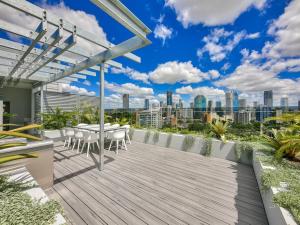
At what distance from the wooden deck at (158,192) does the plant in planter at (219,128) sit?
0.89 m

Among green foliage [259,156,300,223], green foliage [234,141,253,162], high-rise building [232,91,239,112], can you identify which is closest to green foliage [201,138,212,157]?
green foliage [234,141,253,162]

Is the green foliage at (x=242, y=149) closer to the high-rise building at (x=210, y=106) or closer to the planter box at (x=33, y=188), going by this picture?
the high-rise building at (x=210, y=106)

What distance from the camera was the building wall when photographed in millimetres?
8375

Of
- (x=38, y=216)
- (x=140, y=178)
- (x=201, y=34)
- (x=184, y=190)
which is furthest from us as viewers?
(x=201, y=34)

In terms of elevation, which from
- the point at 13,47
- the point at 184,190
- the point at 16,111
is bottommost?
the point at 184,190

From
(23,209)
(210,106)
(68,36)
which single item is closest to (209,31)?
(210,106)

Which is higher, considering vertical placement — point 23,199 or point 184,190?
point 23,199

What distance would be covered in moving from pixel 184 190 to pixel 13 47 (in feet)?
15.8

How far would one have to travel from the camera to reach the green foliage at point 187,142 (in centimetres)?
467

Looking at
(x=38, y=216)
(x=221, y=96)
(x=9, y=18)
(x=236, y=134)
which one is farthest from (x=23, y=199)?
(x=221, y=96)

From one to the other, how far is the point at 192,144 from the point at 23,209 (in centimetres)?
428

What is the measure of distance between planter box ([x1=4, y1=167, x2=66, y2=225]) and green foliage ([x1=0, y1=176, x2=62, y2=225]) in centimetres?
6

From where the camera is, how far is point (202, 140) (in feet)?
14.7

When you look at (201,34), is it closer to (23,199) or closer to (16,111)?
(23,199)
